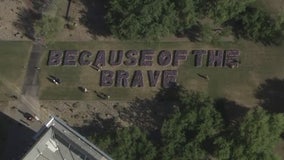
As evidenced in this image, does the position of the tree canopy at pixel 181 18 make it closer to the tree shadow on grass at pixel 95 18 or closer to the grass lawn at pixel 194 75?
the grass lawn at pixel 194 75

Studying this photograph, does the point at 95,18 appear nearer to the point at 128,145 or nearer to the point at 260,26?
the point at 128,145

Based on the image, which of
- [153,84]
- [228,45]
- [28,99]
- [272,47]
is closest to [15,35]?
[28,99]

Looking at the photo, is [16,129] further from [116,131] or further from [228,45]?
[228,45]

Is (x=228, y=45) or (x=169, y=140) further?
(x=228, y=45)

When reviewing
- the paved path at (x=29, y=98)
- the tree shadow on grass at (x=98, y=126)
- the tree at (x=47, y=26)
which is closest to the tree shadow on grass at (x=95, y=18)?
the tree at (x=47, y=26)

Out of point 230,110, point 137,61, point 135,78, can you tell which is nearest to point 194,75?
point 230,110
